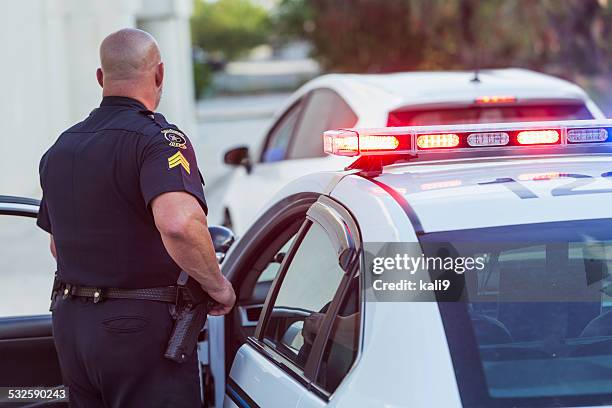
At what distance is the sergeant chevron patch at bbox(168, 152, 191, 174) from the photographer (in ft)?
10.2

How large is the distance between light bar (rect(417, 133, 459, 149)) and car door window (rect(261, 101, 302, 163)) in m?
4.34

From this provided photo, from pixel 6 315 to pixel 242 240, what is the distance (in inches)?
35.5

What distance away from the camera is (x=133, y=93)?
3.37 meters

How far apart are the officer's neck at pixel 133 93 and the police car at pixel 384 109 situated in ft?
6.96

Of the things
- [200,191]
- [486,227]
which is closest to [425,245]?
[486,227]

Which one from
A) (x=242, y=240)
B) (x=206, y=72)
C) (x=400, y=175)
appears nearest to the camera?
(x=400, y=175)

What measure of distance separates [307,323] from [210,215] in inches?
382

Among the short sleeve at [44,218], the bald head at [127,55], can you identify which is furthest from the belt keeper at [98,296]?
the bald head at [127,55]

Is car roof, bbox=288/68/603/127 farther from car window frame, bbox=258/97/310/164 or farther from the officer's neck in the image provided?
the officer's neck

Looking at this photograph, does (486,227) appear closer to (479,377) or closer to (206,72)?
(479,377)

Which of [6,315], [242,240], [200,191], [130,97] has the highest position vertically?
[130,97]

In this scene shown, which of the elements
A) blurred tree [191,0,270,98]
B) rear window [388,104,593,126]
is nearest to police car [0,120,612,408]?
rear window [388,104,593,126]

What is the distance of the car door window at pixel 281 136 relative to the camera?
7453 millimetres

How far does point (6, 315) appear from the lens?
3988 millimetres
